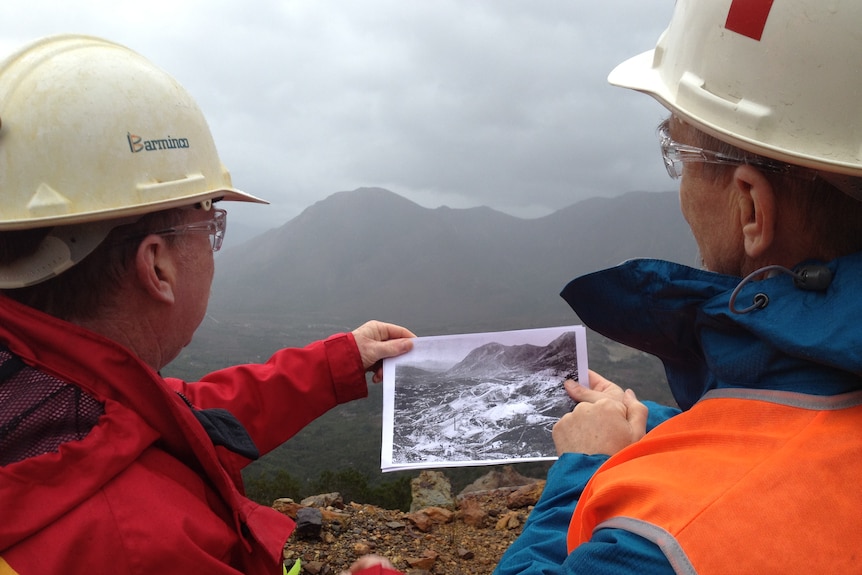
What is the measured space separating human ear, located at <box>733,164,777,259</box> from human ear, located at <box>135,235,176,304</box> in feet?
6.16

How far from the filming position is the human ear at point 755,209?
150 cm

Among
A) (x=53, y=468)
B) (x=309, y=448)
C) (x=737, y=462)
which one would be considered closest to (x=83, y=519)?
(x=53, y=468)

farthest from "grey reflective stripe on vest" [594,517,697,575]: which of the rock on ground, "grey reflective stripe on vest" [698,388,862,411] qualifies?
the rock on ground

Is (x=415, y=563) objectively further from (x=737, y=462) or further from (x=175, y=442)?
(x=737, y=462)

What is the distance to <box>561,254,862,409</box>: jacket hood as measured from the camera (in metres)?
1.33

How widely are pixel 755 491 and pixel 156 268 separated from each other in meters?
1.97

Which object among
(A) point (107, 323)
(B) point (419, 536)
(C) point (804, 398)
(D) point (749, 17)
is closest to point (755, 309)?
(C) point (804, 398)

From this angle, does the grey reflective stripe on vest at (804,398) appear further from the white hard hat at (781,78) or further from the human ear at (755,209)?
the white hard hat at (781,78)

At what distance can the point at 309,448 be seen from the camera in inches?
323

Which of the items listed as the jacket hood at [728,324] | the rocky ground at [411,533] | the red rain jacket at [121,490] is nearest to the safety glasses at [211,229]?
the red rain jacket at [121,490]

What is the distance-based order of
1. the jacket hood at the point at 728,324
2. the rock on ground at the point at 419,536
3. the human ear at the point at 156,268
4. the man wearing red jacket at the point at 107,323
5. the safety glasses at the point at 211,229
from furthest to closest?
the rock on ground at the point at 419,536 < the safety glasses at the point at 211,229 < the human ear at the point at 156,268 < the man wearing red jacket at the point at 107,323 < the jacket hood at the point at 728,324

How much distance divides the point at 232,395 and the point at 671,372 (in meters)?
2.24

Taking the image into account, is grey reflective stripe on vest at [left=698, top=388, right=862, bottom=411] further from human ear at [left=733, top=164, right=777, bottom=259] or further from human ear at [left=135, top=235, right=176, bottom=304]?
human ear at [left=135, top=235, right=176, bottom=304]

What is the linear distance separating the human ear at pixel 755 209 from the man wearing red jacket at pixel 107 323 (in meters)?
1.77
